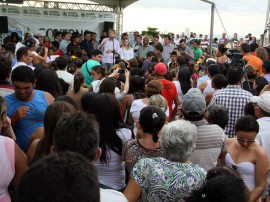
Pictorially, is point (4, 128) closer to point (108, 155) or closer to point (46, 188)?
point (108, 155)

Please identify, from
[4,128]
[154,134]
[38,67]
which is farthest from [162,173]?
[38,67]

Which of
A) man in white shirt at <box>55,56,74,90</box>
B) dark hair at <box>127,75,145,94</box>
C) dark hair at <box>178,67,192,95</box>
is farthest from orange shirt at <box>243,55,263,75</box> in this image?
man in white shirt at <box>55,56,74,90</box>

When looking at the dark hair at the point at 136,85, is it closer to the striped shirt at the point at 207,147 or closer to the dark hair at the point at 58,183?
the striped shirt at the point at 207,147

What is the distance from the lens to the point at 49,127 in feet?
8.68

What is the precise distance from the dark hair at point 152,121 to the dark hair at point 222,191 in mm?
1147

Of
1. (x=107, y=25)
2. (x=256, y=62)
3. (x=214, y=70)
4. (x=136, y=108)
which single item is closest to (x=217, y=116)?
(x=136, y=108)

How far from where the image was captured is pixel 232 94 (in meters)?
4.74

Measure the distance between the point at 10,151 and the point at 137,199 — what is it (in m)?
0.82

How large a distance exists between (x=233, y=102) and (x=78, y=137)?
3090 millimetres

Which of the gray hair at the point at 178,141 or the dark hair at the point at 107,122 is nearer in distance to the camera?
the gray hair at the point at 178,141

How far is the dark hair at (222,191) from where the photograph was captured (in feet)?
5.65

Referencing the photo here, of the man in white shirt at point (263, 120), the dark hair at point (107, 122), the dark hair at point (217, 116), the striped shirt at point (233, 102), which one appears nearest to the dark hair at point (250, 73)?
the striped shirt at point (233, 102)

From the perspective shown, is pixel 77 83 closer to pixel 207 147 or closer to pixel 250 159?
pixel 207 147

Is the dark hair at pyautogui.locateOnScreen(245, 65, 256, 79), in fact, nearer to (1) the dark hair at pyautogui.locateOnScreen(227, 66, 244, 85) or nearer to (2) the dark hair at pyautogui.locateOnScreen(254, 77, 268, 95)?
(2) the dark hair at pyautogui.locateOnScreen(254, 77, 268, 95)
